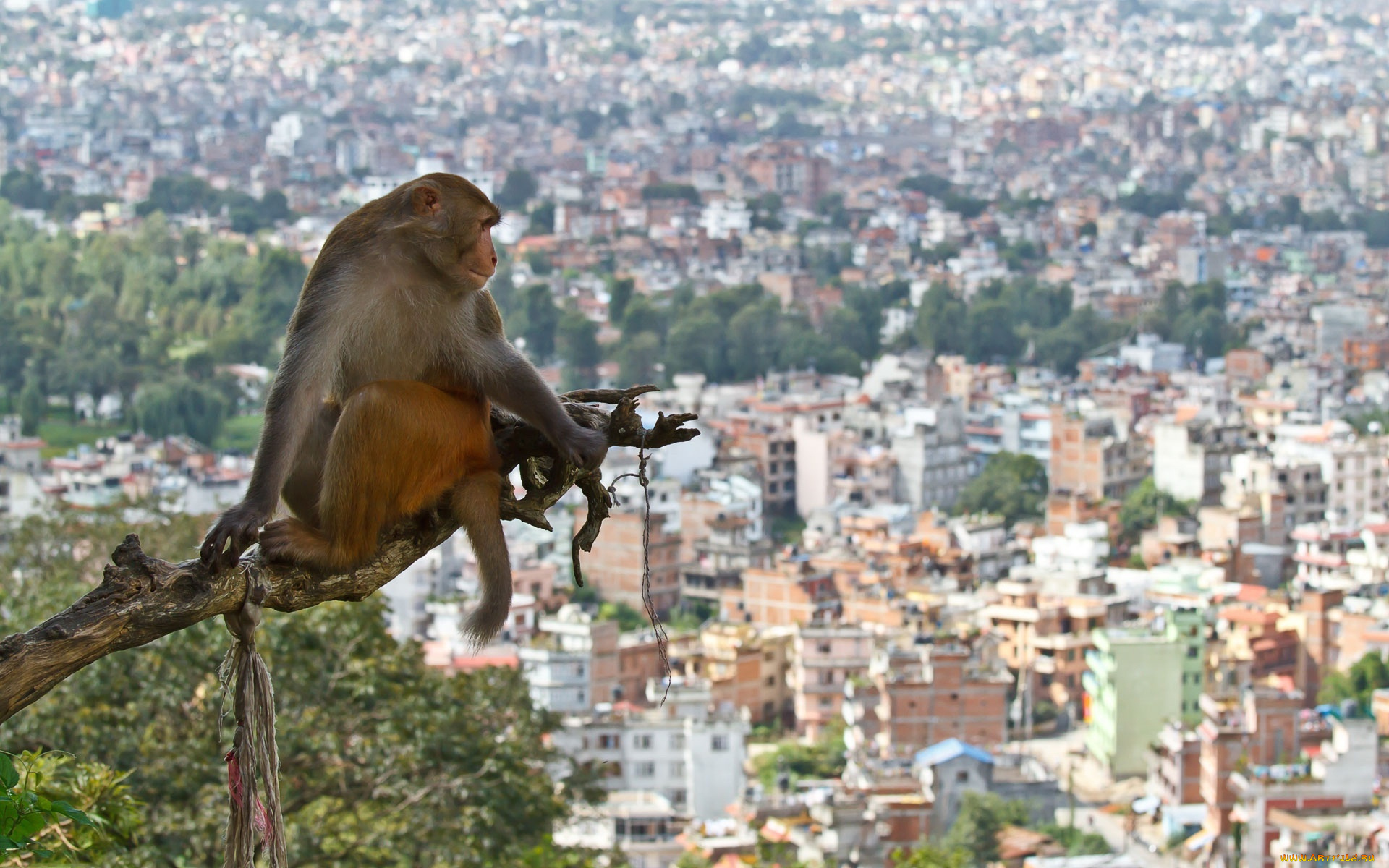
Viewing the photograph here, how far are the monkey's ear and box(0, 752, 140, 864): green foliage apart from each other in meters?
0.60

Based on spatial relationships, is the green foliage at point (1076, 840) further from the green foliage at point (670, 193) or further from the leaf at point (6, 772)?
the green foliage at point (670, 193)

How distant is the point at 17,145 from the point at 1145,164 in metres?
28.3

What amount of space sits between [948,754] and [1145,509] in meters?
9.40

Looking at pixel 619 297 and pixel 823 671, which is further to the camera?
pixel 619 297

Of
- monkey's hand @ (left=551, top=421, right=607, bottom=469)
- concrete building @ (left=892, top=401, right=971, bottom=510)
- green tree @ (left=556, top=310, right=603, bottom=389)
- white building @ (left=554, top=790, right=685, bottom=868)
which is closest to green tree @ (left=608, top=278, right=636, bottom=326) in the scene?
green tree @ (left=556, top=310, right=603, bottom=389)

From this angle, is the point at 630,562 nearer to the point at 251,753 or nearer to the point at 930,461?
the point at 930,461

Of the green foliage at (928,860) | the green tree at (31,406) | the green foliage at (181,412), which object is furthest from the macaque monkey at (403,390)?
the green foliage at (181,412)

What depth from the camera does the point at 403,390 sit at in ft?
6.39

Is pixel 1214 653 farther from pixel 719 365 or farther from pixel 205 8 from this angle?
pixel 205 8

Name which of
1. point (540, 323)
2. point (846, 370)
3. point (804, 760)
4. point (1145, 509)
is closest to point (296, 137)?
point (540, 323)

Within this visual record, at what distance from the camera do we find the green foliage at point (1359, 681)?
15.0 meters

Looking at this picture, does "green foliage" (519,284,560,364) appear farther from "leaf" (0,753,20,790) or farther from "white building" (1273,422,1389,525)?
"leaf" (0,753,20,790)

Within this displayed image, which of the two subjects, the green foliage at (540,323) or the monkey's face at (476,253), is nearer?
the monkey's face at (476,253)

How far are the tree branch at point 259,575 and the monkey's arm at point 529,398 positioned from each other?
2 centimetres
